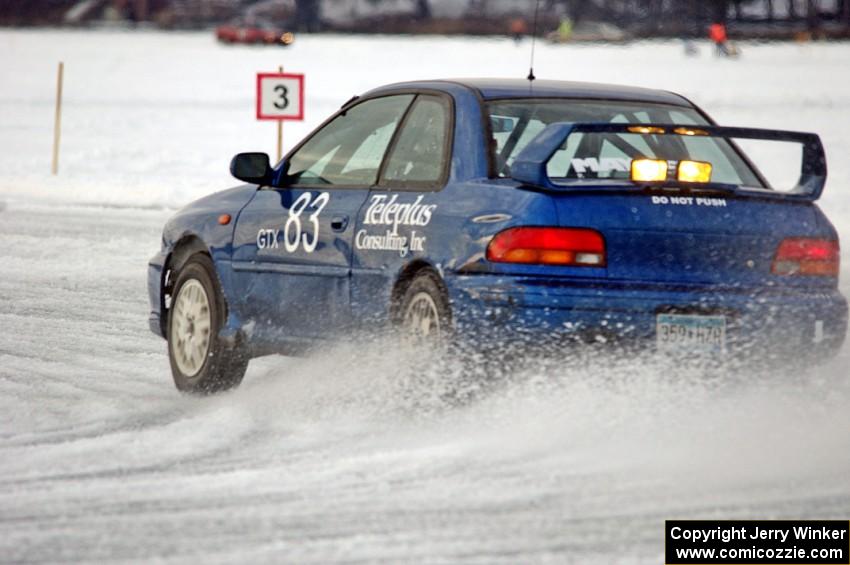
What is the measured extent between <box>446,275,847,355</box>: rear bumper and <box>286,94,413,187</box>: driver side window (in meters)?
1.20

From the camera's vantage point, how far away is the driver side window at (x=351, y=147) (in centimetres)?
798

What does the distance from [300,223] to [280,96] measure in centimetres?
1344

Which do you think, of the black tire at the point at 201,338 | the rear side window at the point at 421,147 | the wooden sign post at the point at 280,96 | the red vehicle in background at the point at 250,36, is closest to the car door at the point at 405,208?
the rear side window at the point at 421,147

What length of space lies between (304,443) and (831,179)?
1997cm

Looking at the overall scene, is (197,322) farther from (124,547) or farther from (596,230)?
(124,547)

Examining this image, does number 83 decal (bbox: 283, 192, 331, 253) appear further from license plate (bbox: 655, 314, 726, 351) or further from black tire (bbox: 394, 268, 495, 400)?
license plate (bbox: 655, 314, 726, 351)

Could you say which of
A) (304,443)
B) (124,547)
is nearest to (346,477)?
(304,443)

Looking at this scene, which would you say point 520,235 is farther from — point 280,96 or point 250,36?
point 250,36

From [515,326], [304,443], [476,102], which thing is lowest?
[304,443]

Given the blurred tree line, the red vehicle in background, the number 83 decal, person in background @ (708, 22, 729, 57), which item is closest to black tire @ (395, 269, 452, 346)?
the number 83 decal

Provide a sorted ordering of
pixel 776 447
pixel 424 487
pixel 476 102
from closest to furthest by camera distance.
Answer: pixel 424 487 < pixel 776 447 < pixel 476 102

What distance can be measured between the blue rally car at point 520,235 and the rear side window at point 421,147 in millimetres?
12

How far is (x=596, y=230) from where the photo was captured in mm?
6801

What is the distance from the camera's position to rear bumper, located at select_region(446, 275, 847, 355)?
672cm
